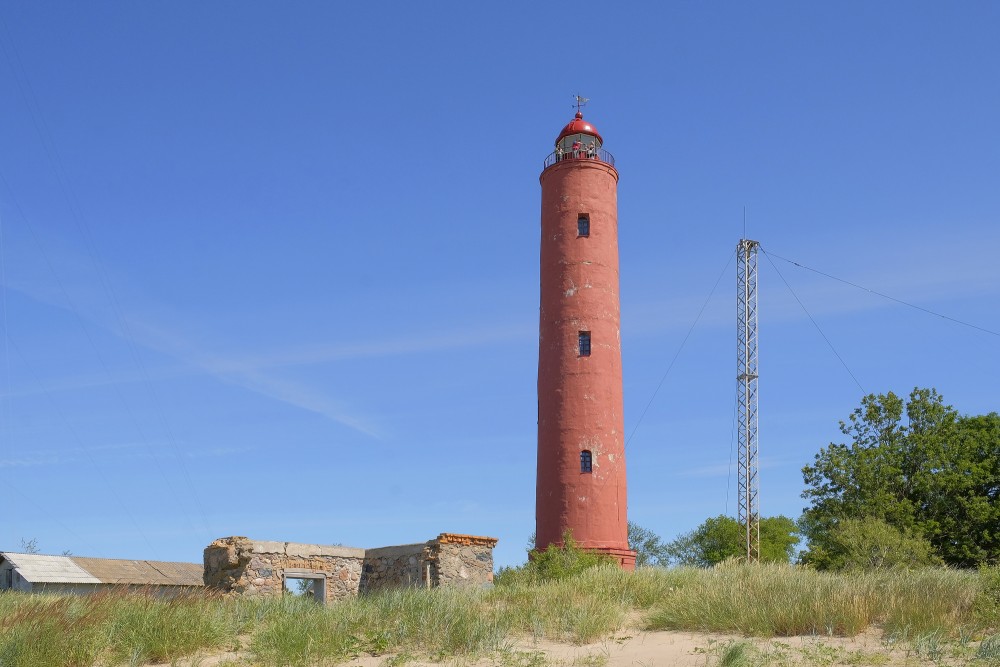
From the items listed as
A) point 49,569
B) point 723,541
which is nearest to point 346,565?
point 49,569

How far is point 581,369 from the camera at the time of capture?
28.5m

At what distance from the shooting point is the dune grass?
12508mm

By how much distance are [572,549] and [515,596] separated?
1012cm

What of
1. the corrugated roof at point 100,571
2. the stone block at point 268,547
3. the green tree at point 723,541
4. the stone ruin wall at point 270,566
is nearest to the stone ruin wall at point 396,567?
the stone ruin wall at point 270,566

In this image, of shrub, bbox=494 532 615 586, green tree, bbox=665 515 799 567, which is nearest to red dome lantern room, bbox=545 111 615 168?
shrub, bbox=494 532 615 586

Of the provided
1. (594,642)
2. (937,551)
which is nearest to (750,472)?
(937,551)

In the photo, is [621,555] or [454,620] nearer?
[454,620]

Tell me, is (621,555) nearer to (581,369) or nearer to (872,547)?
(581,369)

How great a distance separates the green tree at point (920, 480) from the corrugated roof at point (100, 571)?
25454 mm

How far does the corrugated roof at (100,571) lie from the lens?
3532cm

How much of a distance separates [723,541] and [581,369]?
27.6m

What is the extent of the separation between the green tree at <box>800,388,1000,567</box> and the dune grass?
72.0ft

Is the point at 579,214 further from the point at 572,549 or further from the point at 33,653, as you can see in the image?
the point at 33,653

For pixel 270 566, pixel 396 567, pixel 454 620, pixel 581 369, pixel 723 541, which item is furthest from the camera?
pixel 723 541
